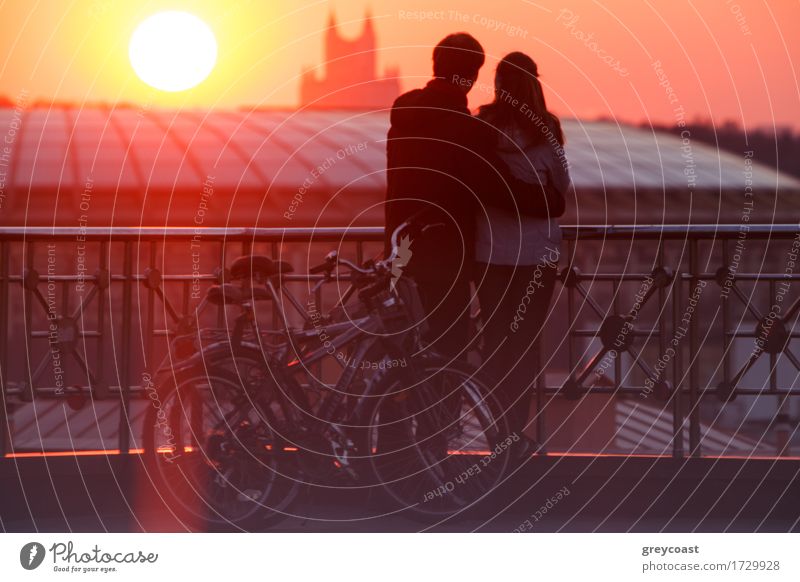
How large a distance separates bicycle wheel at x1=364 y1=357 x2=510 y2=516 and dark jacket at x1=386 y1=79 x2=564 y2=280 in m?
0.42

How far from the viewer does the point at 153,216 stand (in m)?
21.0

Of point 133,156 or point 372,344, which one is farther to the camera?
point 133,156

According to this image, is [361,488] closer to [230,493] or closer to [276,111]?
[230,493]

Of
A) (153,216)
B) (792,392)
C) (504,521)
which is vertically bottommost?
(504,521)

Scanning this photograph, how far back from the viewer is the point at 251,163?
74.4 ft

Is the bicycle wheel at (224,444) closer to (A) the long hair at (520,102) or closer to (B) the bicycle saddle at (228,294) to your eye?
(B) the bicycle saddle at (228,294)

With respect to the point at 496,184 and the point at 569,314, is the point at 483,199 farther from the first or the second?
the point at 569,314

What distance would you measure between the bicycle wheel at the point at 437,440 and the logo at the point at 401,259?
315 millimetres

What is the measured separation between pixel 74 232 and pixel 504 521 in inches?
80.4

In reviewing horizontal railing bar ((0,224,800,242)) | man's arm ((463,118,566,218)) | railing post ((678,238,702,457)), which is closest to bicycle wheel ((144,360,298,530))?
horizontal railing bar ((0,224,800,242))

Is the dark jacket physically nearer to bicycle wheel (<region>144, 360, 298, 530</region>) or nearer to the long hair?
the long hair

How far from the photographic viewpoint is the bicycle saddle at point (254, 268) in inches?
171
